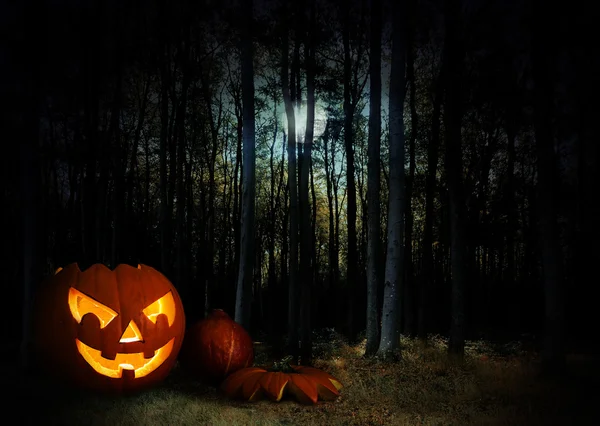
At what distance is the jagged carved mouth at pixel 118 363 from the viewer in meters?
6.33

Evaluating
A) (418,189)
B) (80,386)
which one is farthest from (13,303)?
(418,189)

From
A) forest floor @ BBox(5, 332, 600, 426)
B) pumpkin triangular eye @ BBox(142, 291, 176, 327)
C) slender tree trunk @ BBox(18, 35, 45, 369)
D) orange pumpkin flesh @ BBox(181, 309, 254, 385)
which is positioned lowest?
forest floor @ BBox(5, 332, 600, 426)

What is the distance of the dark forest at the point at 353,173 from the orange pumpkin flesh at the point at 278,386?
196mm

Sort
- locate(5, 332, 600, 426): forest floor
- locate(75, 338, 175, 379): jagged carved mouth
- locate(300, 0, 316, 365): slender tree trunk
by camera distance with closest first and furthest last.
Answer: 1. locate(5, 332, 600, 426): forest floor
2. locate(75, 338, 175, 379): jagged carved mouth
3. locate(300, 0, 316, 365): slender tree trunk

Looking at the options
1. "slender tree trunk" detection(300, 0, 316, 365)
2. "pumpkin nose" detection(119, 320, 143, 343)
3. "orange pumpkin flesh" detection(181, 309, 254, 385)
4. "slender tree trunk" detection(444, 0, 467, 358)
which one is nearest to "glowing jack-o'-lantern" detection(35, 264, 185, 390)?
"pumpkin nose" detection(119, 320, 143, 343)

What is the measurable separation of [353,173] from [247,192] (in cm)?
699

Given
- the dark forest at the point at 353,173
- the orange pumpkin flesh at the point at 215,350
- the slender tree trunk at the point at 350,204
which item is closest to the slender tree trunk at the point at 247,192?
the dark forest at the point at 353,173

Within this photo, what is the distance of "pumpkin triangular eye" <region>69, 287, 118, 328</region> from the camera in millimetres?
6332

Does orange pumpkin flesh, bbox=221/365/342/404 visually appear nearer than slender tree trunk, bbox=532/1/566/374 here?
Yes

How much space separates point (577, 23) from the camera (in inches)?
379

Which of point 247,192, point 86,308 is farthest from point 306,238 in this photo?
point 86,308

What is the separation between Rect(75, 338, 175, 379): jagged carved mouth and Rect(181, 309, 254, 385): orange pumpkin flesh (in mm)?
1057

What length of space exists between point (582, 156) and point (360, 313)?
16.8 metres

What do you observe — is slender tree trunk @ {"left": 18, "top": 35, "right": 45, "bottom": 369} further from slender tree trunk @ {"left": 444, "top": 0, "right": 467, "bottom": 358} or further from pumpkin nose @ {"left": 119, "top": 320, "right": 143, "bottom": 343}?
slender tree trunk @ {"left": 444, "top": 0, "right": 467, "bottom": 358}
